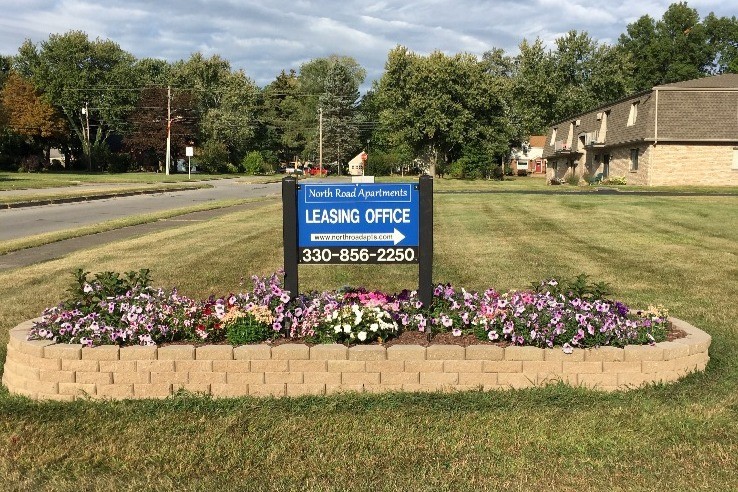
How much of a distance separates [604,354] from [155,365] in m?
3.21

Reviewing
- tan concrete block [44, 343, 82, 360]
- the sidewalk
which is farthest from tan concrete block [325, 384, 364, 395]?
the sidewalk

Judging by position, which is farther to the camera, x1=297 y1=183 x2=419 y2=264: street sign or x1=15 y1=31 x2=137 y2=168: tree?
x1=15 y1=31 x2=137 y2=168: tree

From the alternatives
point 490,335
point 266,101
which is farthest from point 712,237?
point 266,101

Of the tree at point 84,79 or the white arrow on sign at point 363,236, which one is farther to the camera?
the tree at point 84,79

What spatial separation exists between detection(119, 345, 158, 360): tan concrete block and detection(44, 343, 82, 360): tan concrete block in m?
0.30

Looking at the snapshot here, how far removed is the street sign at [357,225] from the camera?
5164 millimetres

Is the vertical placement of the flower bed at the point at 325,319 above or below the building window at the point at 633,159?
below

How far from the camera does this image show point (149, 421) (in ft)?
13.4

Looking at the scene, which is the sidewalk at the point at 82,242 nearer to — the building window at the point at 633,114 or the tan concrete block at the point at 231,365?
the tan concrete block at the point at 231,365

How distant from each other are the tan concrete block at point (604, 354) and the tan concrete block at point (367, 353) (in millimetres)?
1470

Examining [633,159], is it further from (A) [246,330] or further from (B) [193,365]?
(B) [193,365]

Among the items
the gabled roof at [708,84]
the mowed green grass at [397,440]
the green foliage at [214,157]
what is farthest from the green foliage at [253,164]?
the mowed green grass at [397,440]

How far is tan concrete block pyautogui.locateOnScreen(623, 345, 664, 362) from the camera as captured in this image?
4.66 metres

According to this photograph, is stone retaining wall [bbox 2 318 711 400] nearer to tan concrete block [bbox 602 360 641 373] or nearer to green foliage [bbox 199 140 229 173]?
tan concrete block [bbox 602 360 641 373]
